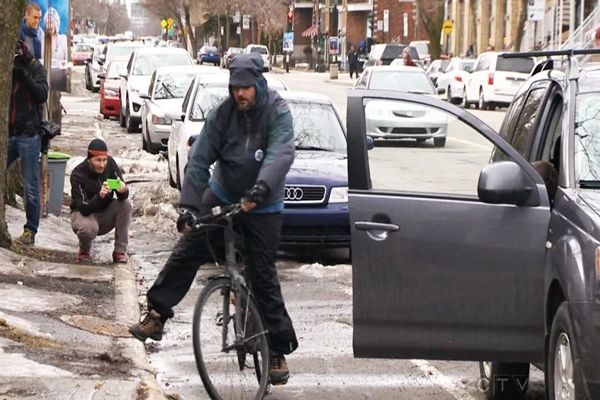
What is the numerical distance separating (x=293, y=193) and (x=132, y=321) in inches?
126

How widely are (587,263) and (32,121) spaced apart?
6997mm

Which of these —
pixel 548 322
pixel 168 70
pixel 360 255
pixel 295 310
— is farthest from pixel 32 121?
pixel 168 70

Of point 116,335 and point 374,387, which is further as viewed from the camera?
point 116,335

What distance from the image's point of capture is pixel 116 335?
8.29 meters

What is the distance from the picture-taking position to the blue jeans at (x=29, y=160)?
1120 centimetres

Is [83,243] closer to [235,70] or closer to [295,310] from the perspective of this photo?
[295,310]

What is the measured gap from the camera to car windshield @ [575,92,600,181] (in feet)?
20.0

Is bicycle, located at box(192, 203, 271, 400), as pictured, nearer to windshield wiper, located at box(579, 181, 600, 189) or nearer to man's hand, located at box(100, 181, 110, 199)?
windshield wiper, located at box(579, 181, 600, 189)

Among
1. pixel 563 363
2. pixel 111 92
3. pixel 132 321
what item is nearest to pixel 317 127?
pixel 132 321

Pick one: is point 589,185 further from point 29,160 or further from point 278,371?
point 29,160

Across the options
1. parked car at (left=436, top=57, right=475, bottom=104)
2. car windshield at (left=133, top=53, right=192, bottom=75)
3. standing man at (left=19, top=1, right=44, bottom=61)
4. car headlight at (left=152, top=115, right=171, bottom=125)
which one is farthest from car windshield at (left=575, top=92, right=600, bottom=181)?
parked car at (left=436, top=57, right=475, bottom=104)

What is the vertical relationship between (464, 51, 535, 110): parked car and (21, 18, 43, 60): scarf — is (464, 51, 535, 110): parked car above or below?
below

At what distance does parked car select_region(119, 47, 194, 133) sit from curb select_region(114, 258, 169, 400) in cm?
1560

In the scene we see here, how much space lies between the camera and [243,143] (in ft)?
21.6
